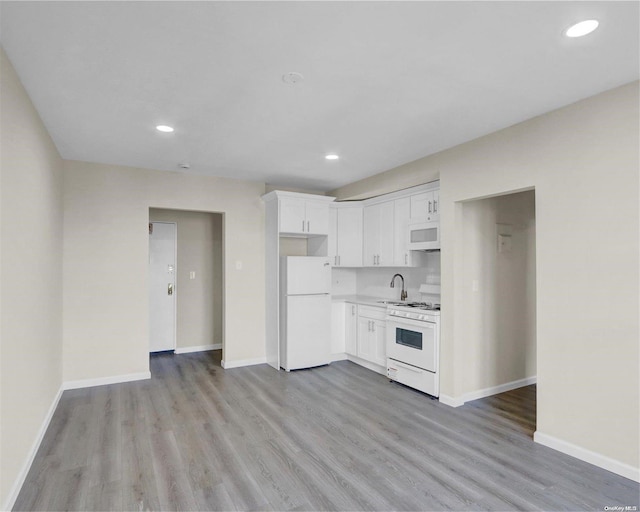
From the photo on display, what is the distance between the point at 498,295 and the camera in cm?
411

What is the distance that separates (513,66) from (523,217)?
2495 mm

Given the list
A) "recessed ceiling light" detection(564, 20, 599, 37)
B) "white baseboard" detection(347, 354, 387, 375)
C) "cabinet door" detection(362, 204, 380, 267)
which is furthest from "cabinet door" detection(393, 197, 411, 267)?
"recessed ceiling light" detection(564, 20, 599, 37)

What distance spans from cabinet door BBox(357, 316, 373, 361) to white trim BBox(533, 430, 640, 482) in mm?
2234

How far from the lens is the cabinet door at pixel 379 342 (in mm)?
4730

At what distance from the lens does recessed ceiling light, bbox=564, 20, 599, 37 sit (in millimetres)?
1860

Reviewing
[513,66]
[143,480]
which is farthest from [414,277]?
[143,480]

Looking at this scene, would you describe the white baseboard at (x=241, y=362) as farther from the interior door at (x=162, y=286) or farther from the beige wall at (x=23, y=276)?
the beige wall at (x=23, y=276)

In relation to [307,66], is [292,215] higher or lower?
lower

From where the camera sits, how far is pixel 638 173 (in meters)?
2.44

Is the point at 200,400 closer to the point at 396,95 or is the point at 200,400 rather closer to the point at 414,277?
the point at 414,277

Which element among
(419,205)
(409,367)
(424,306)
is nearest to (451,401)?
(409,367)

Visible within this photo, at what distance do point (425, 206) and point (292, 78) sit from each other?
2532 mm

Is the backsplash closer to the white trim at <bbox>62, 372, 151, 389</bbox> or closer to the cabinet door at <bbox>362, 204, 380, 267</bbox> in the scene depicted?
the cabinet door at <bbox>362, 204, 380, 267</bbox>

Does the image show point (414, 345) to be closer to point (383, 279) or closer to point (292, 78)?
point (383, 279)
